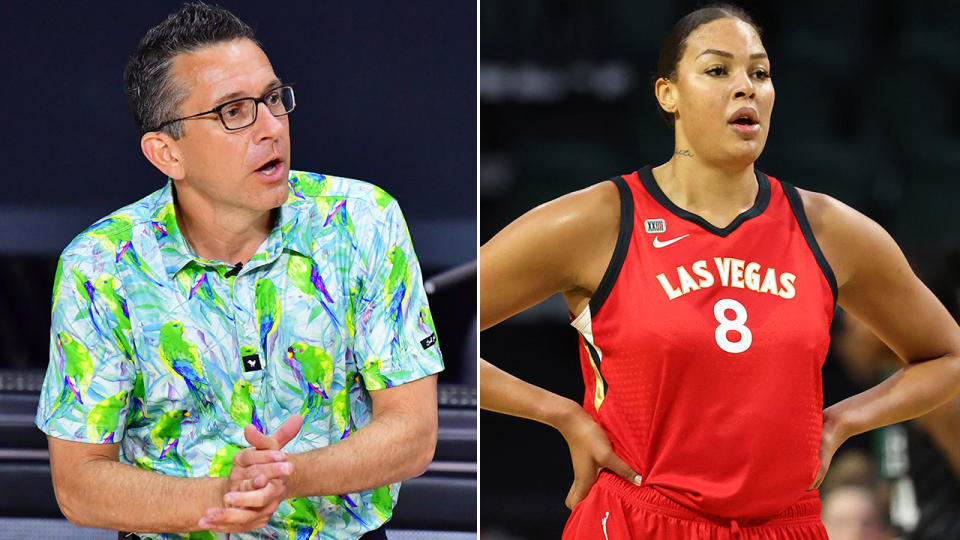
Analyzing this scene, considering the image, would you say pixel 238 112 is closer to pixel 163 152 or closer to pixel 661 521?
pixel 163 152

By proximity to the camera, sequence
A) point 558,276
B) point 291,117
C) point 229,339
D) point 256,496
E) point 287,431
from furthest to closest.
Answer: point 291,117 < point 558,276 < point 229,339 < point 287,431 < point 256,496

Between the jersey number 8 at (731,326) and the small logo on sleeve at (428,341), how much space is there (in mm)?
544

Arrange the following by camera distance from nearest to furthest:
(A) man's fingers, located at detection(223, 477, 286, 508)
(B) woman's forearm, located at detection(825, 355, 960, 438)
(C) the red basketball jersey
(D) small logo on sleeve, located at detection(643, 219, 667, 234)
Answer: (A) man's fingers, located at detection(223, 477, 286, 508) < (C) the red basketball jersey < (D) small logo on sleeve, located at detection(643, 219, 667, 234) < (B) woman's forearm, located at detection(825, 355, 960, 438)

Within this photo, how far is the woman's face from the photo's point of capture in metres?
2.13

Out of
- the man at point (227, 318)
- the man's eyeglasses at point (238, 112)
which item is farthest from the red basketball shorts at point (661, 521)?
the man's eyeglasses at point (238, 112)

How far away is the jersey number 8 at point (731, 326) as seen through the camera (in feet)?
6.79

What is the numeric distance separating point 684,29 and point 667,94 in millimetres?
131

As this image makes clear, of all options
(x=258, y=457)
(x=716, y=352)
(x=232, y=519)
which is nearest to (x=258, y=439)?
(x=258, y=457)

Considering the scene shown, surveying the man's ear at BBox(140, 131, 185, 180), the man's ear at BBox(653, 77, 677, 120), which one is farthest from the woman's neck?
the man's ear at BBox(140, 131, 185, 180)

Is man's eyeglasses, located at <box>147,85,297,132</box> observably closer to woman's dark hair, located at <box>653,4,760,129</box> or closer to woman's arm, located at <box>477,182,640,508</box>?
woman's arm, located at <box>477,182,640,508</box>

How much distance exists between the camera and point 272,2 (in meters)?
2.45

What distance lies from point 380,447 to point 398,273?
35 centimetres

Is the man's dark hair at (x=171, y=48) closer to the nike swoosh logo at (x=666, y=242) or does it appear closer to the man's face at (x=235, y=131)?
the man's face at (x=235, y=131)

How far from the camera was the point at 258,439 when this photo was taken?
6.43 ft
